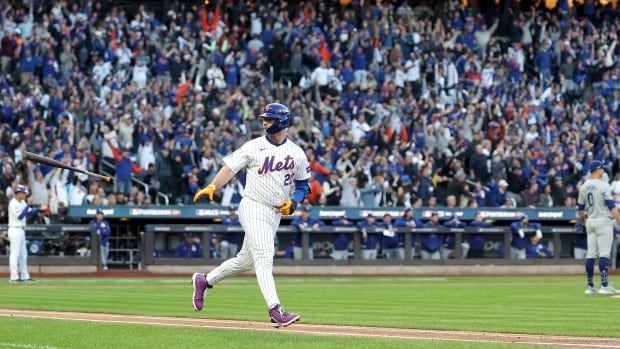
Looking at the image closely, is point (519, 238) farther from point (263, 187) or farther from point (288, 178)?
point (263, 187)

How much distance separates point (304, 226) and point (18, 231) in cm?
709

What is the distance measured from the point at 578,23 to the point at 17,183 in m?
19.3

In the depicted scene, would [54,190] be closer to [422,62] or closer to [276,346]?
[422,62]

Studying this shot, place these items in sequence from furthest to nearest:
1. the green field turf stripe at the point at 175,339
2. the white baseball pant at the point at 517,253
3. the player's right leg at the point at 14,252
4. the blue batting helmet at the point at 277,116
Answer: the white baseball pant at the point at 517,253
the player's right leg at the point at 14,252
the blue batting helmet at the point at 277,116
the green field turf stripe at the point at 175,339

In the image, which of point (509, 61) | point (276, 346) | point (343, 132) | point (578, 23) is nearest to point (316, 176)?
point (343, 132)

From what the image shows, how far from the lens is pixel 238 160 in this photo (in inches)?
463

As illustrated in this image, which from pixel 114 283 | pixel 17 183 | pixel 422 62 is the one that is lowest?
pixel 114 283

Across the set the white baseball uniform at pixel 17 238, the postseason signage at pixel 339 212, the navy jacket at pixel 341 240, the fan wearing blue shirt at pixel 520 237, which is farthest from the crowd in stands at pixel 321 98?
the white baseball uniform at pixel 17 238

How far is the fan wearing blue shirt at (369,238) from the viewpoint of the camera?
96.6ft

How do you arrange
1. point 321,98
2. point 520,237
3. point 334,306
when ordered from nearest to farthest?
point 334,306 < point 520,237 < point 321,98

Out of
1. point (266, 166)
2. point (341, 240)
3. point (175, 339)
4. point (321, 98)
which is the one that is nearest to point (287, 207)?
point (266, 166)

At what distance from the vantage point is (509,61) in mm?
36906

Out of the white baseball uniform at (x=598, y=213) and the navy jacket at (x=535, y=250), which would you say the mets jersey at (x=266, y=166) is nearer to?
the white baseball uniform at (x=598, y=213)

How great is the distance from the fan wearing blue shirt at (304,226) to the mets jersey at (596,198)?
10.5m
